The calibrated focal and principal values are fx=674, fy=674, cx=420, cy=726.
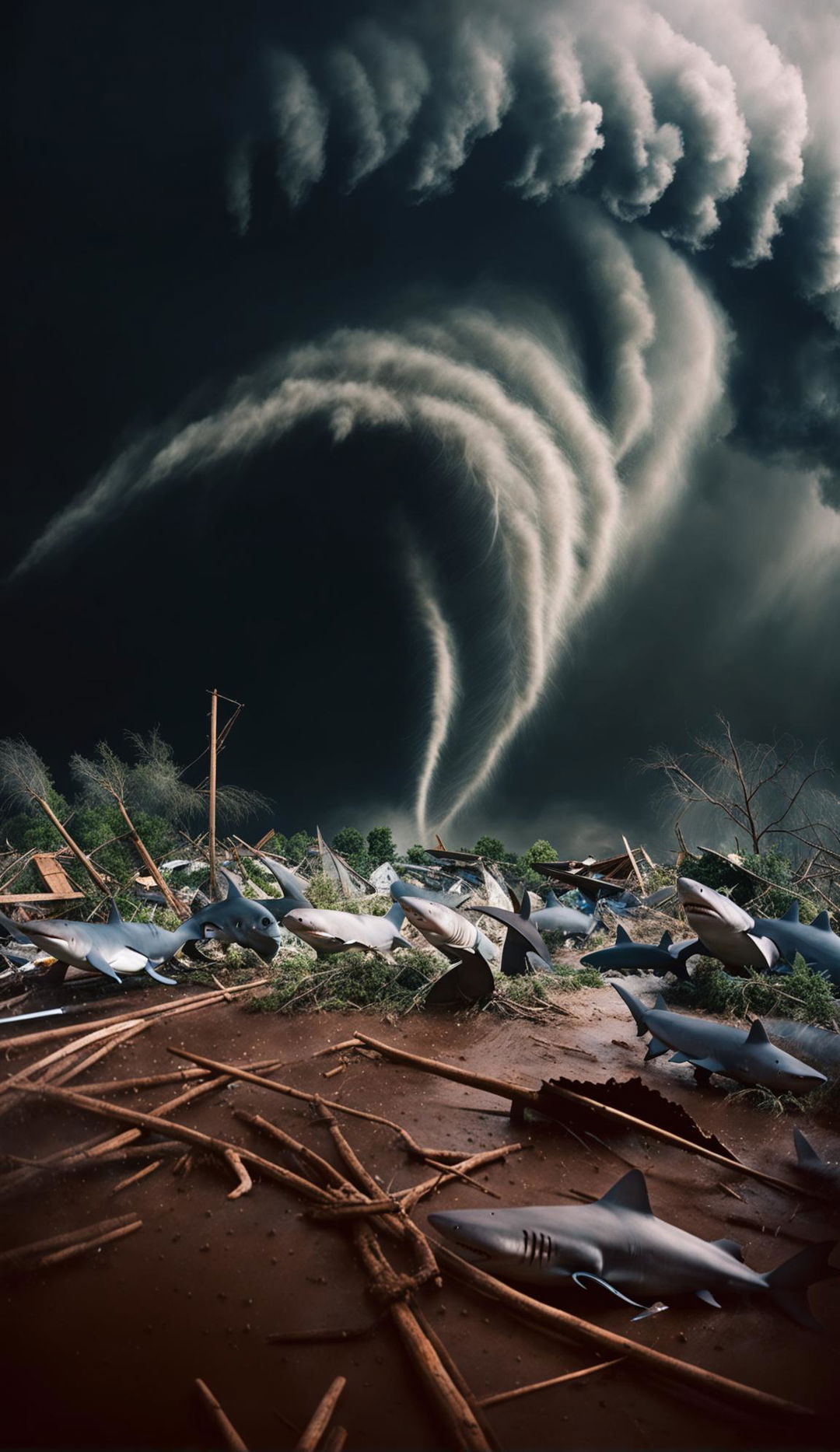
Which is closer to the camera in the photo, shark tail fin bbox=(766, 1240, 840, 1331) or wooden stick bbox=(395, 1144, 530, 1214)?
shark tail fin bbox=(766, 1240, 840, 1331)

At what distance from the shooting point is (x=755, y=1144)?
381cm

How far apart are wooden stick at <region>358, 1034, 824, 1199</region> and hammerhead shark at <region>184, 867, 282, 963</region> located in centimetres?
282

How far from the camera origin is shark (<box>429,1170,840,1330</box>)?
2357 millimetres

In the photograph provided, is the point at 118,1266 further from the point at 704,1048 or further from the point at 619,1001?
the point at 619,1001

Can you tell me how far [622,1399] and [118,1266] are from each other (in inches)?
72.3

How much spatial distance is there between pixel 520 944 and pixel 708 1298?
14.5ft

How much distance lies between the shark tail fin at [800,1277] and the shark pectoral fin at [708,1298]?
0.64 ft

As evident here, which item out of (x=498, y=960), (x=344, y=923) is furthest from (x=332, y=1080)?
(x=498, y=960)

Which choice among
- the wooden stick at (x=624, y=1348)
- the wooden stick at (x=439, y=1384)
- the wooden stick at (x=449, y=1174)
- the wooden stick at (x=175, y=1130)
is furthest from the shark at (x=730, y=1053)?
the wooden stick at (x=439, y=1384)

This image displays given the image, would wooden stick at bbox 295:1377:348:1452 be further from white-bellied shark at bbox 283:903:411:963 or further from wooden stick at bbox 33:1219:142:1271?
white-bellied shark at bbox 283:903:411:963

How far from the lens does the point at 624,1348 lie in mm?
2119

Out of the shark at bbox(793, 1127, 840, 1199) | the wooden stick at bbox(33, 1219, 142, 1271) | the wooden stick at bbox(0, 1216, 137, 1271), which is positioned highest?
the shark at bbox(793, 1127, 840, 1199)

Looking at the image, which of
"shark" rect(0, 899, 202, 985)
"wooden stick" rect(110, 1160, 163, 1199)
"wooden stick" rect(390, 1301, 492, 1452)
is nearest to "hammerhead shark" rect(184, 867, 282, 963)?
"shark" rect(0, 899, 202, 985)

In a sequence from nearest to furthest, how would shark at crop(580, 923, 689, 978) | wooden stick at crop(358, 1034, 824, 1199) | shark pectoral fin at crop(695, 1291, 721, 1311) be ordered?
shark pectoral fin at crop(695, 1291, 721, 1311)
wooden stick at crop(358, 1034, 824, 1199)
shark at crop(580, 923, 689, 978)
